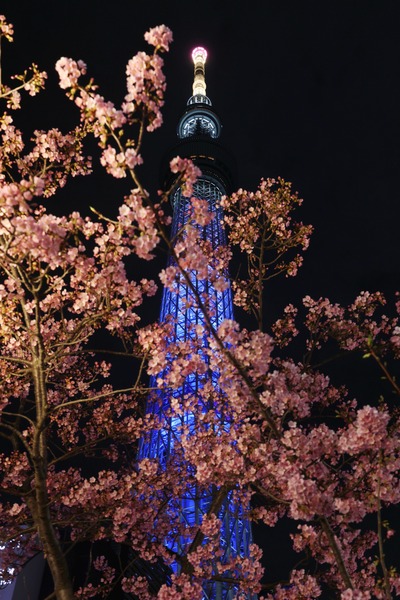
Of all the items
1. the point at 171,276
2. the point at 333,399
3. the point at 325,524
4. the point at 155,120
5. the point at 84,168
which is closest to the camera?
the point at 325,524

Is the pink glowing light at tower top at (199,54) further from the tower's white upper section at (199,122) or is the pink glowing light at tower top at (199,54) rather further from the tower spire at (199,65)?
the tower's white upper section at (199,122)

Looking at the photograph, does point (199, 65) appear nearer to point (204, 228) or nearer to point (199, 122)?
point (199, 122)


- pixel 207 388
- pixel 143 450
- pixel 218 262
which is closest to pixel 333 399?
pixel 207 388

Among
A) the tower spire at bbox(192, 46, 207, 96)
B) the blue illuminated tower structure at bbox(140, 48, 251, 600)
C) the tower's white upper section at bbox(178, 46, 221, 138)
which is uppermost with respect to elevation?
the tower spire at bbox(192, 46, 207, 96)

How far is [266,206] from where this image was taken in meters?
→ 7.95

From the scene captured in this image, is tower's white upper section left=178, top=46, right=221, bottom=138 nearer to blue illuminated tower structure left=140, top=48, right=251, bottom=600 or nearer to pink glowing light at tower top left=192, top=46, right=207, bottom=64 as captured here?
blue illuminated tower structure left=140, top=48, right=251, bottom=600

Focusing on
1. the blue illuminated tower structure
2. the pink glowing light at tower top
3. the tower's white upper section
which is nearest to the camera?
the blue illuminated tower structure

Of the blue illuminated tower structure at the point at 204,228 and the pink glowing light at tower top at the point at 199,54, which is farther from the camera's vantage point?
the pink glowing light at tower top at the point at 199,54

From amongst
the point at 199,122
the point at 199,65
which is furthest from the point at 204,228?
the point at 199,65

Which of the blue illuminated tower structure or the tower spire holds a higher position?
the tower spire

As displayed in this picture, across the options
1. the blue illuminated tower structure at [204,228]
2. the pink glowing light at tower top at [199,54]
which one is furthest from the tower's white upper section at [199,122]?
the pink glowing light at tower top at [199,54]

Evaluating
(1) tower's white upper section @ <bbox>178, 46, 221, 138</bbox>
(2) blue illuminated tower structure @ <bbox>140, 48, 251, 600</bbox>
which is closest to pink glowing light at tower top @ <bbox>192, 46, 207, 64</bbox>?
(2) blue illuminated tower structure @ <bbox>140, 48, 251, 600</bbox>

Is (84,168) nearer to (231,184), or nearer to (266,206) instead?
(266,206)

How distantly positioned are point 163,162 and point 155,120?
47411 mm
